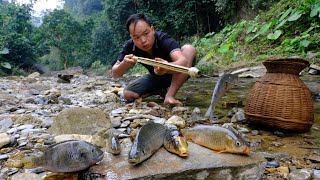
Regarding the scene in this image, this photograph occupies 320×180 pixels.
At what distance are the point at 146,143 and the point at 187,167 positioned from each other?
33 centimetres

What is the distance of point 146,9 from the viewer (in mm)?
25406

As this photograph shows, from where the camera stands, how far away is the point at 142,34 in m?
4.34

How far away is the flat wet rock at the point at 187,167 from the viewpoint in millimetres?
1757

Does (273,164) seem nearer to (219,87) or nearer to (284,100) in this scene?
(284,100)

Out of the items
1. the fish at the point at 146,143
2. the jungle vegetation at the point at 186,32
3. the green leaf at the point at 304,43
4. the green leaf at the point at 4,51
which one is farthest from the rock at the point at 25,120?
the green leaf at the point at 4,51

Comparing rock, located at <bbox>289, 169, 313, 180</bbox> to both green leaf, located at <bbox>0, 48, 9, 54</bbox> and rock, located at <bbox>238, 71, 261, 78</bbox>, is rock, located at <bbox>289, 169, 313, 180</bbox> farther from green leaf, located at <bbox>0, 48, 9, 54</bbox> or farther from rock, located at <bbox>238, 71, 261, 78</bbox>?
green leaf, located at <bbox>0, 48, 9, 54</bbox>

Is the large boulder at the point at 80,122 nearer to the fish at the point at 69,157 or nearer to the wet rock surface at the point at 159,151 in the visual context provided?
the wet rock surface at the point at 159,151

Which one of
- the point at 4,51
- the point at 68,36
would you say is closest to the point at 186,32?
the point at 4,51

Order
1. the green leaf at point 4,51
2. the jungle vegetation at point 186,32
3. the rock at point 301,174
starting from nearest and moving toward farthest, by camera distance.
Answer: the rock at point 301,174
the jungle vegetation at point 186,32
the green leaf at point 4,51

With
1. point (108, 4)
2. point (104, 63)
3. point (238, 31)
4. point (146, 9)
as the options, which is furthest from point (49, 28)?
point (238, 31)

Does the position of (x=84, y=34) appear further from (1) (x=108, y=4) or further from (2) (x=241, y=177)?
(2) (x=241, y=177)

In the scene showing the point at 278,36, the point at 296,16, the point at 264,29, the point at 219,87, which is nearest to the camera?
the point at 219,87

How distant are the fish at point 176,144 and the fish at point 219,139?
0.86 feet

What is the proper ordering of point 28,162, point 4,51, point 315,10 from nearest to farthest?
point 28,162
point 315,10
point 4,51
